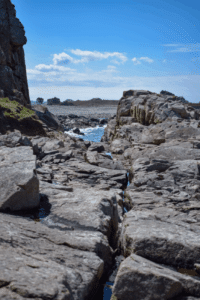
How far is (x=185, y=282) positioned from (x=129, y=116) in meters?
33.7

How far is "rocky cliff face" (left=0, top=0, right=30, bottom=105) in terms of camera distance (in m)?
33.2

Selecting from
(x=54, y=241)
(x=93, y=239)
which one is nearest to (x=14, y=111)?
(x=54, y=241)

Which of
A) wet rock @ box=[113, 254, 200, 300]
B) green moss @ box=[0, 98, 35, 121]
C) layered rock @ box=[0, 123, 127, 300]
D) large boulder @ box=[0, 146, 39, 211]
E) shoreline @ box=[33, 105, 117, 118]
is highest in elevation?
shoreline @ box=[33, 105, 117, 118]

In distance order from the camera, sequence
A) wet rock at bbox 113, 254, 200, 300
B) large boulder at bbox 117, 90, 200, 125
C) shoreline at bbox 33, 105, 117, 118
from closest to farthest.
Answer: wet rock at bbox 113, 254, 200, 300 → large boulder at bbox 117, 90, 200, 125 → shoreline at bbox 33, 105, 117, 118

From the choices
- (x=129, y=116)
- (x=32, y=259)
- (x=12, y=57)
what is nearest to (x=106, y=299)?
(x=32, y=259)

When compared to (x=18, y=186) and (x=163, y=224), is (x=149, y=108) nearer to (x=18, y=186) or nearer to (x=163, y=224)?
(x=163, y=224)

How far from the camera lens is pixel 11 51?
35.7 metres

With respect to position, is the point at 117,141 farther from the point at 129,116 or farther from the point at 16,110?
the point at 16,110

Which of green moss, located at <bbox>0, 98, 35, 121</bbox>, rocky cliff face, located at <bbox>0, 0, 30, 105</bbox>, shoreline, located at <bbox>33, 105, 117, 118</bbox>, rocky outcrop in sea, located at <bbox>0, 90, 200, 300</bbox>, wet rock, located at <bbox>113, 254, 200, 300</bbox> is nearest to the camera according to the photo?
rocky outcrop in sea, located at <bbox>0, 90, 200, 300</bbox>

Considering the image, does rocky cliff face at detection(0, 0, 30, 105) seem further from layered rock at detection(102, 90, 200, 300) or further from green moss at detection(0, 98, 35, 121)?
layered rock at detection(102, 90, 200, 300)

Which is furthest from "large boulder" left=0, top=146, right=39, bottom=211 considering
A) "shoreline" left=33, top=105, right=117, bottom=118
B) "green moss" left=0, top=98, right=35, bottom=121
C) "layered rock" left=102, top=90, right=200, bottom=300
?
"shoreline" left=33, top=105, right=117, bottom=118

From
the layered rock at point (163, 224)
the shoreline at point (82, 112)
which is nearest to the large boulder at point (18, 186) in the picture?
the layered rock at point (163, 224)

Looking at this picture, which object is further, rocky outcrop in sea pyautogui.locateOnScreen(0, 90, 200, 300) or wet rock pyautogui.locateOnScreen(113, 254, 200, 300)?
wet rock pyautogui.locateOnScreen(113, 254, 200, 300)

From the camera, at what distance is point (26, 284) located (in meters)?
3.89
